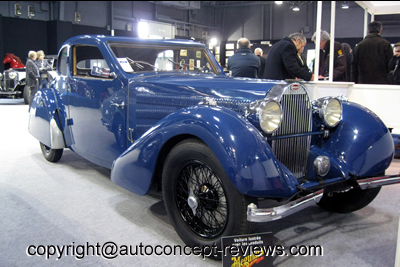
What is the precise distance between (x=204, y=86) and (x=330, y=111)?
3.14 ft

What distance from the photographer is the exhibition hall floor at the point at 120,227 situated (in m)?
2.30

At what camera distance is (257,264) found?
204cm

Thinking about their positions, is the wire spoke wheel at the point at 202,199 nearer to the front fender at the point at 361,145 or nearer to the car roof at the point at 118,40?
the front fender at the point at 361,145

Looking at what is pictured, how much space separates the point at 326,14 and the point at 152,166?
17.4 meters

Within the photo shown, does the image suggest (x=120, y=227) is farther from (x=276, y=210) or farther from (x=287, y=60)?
(x=287, y=60)

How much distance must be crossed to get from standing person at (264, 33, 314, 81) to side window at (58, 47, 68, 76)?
251 cm

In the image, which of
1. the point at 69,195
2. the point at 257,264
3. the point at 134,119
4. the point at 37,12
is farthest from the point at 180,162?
the point at 37,12

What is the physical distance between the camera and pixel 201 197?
2295 mm

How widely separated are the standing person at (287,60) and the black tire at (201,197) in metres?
2.77

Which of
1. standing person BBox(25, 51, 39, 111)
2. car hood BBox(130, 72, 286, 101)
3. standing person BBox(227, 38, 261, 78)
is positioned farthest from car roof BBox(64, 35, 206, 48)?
standing person BBox(25, 51, 39, 111)

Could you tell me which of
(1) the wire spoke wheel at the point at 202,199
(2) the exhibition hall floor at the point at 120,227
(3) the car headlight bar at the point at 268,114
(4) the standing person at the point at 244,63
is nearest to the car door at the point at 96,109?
(2) the exhibition hall floor at the point at 120,227

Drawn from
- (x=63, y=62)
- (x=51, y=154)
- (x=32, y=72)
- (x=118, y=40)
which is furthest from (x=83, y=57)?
(x=32, y=72)

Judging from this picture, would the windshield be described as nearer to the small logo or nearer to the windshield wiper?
the windshield wiper

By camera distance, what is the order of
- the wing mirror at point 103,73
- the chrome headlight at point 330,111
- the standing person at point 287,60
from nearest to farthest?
the chrome headlight at point 330,111 → the wing mirror at point 103,73 → the standing person at point 287,60
